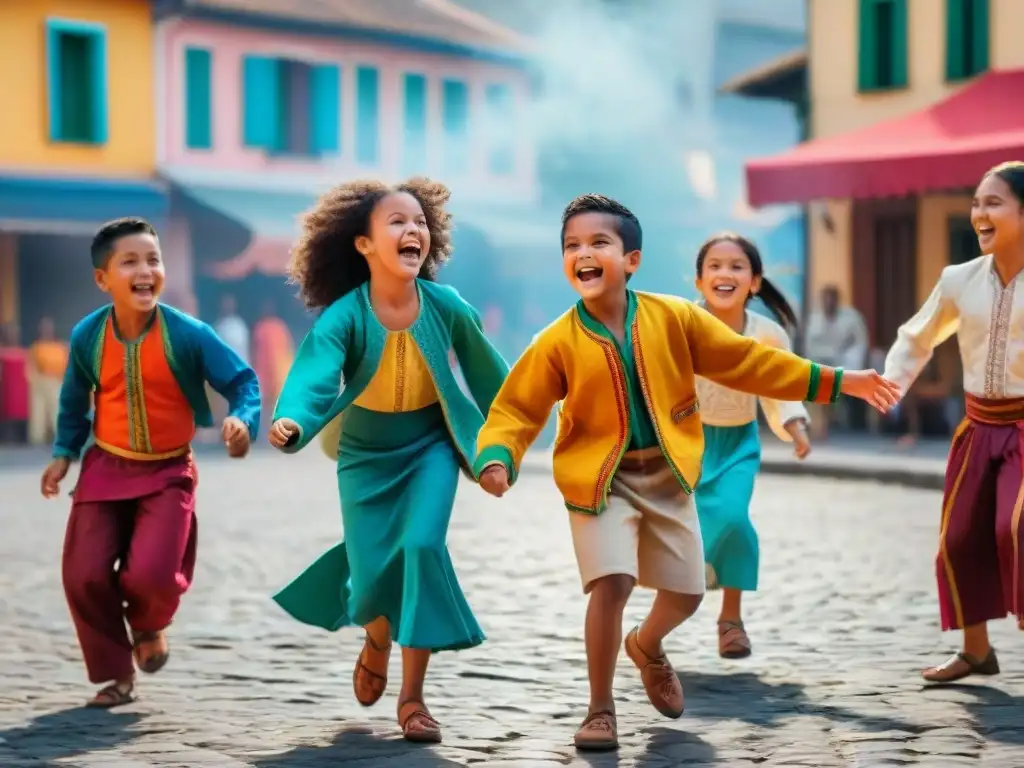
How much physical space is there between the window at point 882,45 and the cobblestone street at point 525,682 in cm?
1287

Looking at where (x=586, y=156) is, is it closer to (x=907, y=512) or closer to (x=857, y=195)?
(x=857, y=195)

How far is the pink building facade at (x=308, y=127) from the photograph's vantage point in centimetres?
3081

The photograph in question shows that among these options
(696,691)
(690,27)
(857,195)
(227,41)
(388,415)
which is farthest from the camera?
(690,27)

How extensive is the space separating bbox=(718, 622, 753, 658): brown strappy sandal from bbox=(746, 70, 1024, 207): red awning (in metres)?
11.9

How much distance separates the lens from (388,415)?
667 cm

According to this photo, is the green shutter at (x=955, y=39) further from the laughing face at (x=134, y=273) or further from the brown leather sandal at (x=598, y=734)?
the brown leather sandal at (x=598, y=734)

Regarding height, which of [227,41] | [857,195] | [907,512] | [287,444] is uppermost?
[227,41]

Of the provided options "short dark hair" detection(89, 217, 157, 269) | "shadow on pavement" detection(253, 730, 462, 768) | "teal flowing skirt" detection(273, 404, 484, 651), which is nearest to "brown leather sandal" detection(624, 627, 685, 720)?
"teal flowing skirt" detection(273, 404, 484, 651)

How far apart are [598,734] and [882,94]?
19306mm

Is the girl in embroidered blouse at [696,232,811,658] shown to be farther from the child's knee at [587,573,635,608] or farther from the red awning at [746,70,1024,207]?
the red awning at [746,70,1024,207]

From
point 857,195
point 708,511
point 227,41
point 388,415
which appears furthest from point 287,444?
point 227,41

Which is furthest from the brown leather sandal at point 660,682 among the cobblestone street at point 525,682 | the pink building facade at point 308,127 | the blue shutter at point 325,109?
the blue shutter at point 325,109

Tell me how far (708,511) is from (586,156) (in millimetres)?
38384

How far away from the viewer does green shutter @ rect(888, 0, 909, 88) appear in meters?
24.1
